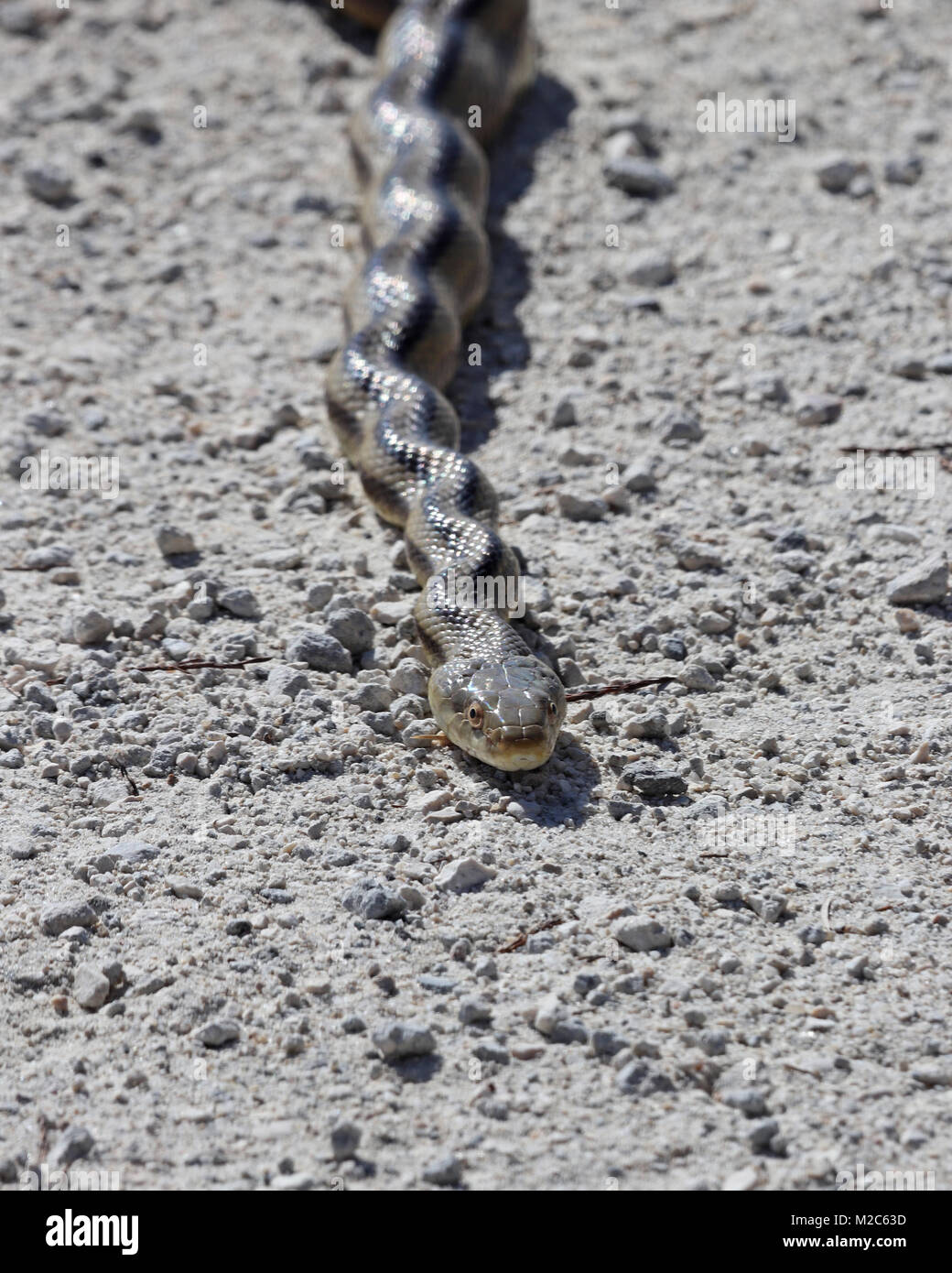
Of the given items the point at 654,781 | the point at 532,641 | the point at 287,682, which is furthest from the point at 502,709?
the point at 287,682

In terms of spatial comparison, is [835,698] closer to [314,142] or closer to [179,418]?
[179,418]

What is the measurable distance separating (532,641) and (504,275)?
3.46 meters

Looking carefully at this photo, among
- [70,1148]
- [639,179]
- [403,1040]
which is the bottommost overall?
[70,1148]

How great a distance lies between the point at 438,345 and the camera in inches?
291

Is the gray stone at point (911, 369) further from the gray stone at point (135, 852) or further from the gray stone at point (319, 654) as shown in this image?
the gray stone at point (135, 852)

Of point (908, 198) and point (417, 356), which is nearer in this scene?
point (417, 356)

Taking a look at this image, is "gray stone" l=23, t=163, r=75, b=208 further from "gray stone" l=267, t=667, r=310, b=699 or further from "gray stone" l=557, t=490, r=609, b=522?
"gray stone" l=267, t=667, r=310, b=699

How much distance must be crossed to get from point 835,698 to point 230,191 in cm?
571

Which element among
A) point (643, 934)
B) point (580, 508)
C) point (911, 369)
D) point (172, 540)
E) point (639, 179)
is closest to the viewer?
point (643, 934)

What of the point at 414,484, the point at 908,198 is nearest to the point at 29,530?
the point at 414,484

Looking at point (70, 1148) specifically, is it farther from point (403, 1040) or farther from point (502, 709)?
point (502, 709)

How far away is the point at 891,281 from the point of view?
7824 millimetres

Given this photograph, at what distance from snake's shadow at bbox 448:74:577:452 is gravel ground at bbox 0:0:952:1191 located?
0.04m

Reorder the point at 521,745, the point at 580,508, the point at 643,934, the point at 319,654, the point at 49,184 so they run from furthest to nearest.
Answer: the point at 49,184, the point at 580,508, the point at 319,654, the point at 521,745, the point at 643,934
